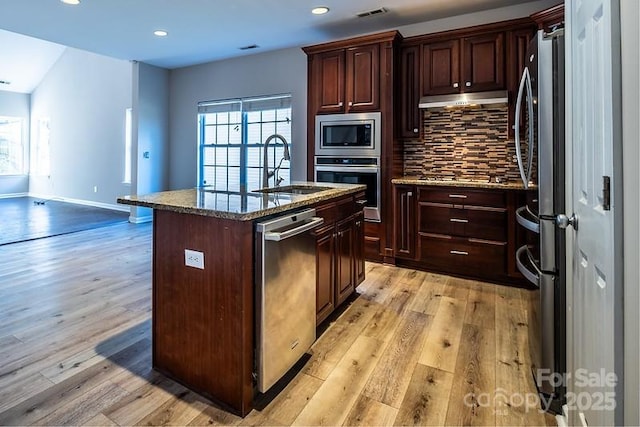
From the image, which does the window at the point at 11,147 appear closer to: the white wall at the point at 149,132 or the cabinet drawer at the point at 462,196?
the white wall at the point at 149,132

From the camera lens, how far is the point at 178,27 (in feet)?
14.4

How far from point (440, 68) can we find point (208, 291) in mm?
3366

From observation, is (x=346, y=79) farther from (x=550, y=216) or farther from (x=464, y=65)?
(x=550, y=216)

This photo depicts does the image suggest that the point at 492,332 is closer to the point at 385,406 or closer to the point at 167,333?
the point at 385,406

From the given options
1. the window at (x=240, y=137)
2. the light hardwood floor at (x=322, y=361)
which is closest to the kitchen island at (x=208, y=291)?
the light hardwood floor at (x=322, y=361)

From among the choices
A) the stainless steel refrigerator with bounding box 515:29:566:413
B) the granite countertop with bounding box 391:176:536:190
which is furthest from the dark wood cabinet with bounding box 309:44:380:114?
the stainless steel refrigerator with bounding box 515:29:566:413

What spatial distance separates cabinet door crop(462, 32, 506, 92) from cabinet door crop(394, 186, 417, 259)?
1217mm

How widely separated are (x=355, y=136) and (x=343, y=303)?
1991mm

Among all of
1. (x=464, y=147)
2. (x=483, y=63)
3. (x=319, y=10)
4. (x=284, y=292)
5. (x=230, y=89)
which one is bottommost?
(x=284, y=292)

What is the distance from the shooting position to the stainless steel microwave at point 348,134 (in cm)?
399

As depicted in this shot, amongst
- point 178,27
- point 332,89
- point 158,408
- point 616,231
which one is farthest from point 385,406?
point 178,27

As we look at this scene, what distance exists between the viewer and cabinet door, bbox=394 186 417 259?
3811mm

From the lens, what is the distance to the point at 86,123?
787 centimetres

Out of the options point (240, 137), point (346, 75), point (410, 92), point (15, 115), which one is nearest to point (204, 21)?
point (346, 75)
